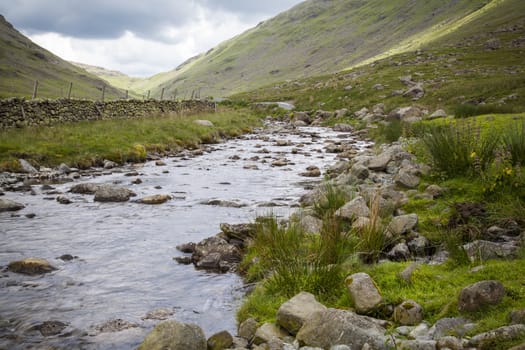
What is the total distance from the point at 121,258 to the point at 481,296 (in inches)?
265

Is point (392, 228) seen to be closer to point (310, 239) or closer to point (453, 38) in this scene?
point (310, 239)

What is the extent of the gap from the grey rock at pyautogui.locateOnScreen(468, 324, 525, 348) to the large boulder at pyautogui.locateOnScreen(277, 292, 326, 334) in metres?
1.69

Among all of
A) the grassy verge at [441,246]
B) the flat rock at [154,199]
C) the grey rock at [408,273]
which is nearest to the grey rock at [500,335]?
the grassy verge at [441,246]

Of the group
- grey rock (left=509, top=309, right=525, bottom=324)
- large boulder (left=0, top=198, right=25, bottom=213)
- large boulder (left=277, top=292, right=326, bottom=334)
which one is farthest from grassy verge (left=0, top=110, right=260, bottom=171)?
grey rock (left=509, top=309, right=525, bottom=324)

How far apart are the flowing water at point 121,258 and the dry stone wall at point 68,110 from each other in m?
9.16

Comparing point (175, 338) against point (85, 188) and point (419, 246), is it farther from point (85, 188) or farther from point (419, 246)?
point (85, 188)

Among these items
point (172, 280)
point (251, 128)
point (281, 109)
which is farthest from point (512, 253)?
point (281, 109)

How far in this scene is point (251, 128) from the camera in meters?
39.5

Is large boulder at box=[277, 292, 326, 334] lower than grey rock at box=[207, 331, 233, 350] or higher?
higher

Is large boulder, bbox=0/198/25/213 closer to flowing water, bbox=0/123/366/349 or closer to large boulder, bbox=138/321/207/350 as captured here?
flowing water, bbox=0/123/366/349

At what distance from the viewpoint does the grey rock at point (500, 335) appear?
3.77 metres

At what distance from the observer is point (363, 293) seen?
5523 millimetres

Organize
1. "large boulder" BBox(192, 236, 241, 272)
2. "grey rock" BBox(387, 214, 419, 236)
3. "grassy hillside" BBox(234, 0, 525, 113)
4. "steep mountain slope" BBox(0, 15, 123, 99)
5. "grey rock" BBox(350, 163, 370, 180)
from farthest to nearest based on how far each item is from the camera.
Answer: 1. "steep mountain slope" BBox(0, 15, 123, 99)
2. "grassy hillside" BBox(234, 0, 525, 113)
3. "grey rock" BBox(350, 163, 370, 180)
4. "large boulder" BBox(192, 236, 241, 272)
5. "grey rock" BBox(387, 214, 419, 236)

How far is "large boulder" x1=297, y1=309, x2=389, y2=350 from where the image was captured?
438 centimetres
